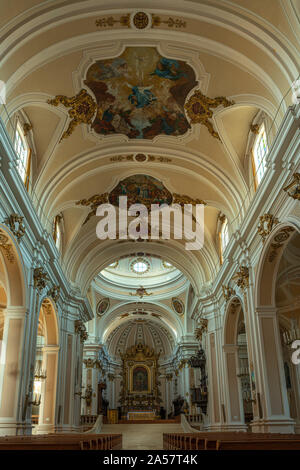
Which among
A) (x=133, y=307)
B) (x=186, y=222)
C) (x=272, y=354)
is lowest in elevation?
(x=272, y=354)

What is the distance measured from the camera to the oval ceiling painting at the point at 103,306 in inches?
1276

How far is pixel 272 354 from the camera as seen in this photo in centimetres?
1304

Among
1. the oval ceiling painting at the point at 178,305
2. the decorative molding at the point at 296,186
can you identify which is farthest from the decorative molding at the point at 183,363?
the decorative molding at the point at 296,186

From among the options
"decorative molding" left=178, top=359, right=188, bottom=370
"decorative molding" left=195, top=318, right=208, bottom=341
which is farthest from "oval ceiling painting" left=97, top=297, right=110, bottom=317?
"decorative molding" left=195, top=318, right=208, bottom=341

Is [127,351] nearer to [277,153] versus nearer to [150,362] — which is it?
[150,362]

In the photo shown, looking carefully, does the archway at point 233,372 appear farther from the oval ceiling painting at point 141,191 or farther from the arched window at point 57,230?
the arched window at point 57,230

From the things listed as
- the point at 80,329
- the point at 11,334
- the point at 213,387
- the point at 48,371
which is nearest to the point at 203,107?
the point at 11,334

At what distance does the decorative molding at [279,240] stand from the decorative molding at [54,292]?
8.16 meters

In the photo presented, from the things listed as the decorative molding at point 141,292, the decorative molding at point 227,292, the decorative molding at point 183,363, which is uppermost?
the decorative molding at point 141,292
